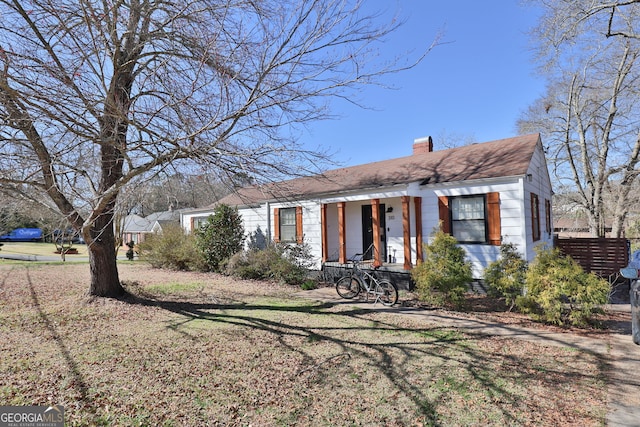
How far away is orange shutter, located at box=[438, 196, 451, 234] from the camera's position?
916 cm

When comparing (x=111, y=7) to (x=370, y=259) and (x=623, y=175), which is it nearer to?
(x=370, y=259)

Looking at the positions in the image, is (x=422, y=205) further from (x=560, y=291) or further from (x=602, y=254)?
(x=602, y=254)

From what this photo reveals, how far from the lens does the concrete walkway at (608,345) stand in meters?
3.32

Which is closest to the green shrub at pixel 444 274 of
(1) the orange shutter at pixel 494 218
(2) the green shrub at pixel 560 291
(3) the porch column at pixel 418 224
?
(2) the green shrub at pixel 560 291

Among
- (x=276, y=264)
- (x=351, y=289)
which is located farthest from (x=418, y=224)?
(x=276, y=264)

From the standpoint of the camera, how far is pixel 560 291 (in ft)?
19.0

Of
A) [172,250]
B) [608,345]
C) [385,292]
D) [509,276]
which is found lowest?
[608,345]

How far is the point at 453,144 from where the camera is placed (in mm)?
31500

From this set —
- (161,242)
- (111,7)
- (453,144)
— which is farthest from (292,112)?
(453,144)

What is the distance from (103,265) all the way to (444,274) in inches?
298

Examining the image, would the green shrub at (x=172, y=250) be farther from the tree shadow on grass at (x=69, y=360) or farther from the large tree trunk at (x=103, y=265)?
the tree shadow on grass at (x=69, y=360)

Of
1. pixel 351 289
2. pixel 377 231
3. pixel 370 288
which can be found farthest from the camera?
pixel 377 231

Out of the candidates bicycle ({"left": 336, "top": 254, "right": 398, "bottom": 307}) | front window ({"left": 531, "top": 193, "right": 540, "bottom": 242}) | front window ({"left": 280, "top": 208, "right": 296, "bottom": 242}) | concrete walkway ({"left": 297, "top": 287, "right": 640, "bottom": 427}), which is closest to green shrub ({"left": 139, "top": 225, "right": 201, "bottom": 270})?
front window ({"left": 280, "top": 208, "right": 296, "bottom": 242})

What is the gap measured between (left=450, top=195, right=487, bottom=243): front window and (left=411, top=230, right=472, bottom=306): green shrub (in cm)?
175
